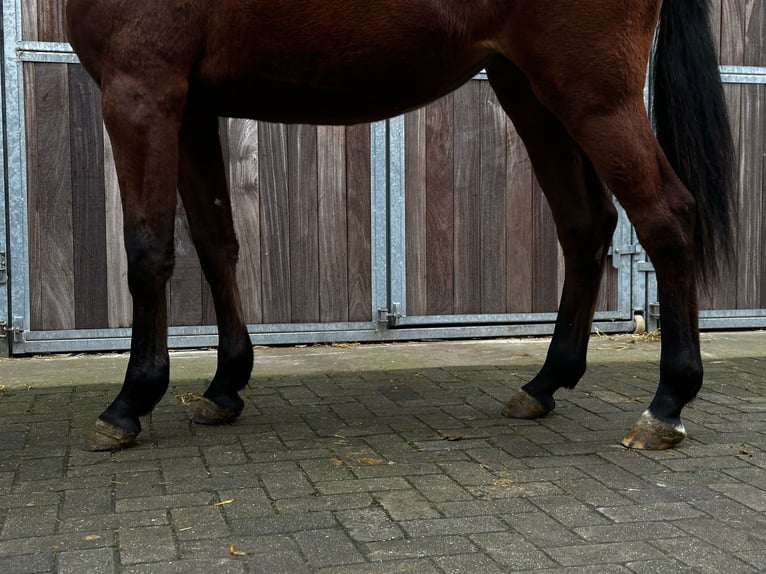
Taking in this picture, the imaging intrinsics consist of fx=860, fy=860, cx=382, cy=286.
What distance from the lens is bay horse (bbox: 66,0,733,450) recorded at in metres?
2.79

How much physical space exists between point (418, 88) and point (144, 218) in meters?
1.06

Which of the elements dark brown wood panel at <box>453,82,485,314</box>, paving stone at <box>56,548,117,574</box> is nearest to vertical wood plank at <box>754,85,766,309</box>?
dark brown wood panel at <box>453,82,485,314</box>

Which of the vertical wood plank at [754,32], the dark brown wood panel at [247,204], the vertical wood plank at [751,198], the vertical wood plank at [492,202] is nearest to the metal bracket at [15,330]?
the dark brown wood panel at [247,204]

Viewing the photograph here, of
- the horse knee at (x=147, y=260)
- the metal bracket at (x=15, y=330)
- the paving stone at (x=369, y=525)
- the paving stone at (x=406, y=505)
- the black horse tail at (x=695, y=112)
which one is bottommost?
the paving stone at (x=369, y=525)

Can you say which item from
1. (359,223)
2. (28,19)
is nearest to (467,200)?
(359,223)

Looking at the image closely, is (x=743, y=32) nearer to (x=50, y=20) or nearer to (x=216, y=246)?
(x=216, y=246)

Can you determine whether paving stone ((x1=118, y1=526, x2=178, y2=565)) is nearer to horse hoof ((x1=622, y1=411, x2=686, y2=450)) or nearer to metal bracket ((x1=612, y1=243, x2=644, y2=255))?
horse hoof ((x1=622, y1=411, x2=686, y2=450))

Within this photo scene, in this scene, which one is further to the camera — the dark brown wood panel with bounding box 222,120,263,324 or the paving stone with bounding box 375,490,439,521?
the dark brown wood panel with bounding box 222,120,263,324

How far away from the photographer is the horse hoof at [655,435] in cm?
285

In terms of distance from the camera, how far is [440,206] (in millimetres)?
5715

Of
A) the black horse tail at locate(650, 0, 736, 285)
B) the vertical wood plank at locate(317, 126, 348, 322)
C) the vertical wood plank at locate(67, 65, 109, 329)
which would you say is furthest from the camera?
the vertical wood plank at locate(317, 126, 348, 322)

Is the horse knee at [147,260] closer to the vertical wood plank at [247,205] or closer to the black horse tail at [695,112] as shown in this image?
the black horse tail at [695,112]

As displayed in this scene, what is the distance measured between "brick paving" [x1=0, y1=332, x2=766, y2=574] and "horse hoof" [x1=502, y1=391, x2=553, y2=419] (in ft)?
0.13

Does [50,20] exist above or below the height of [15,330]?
above
